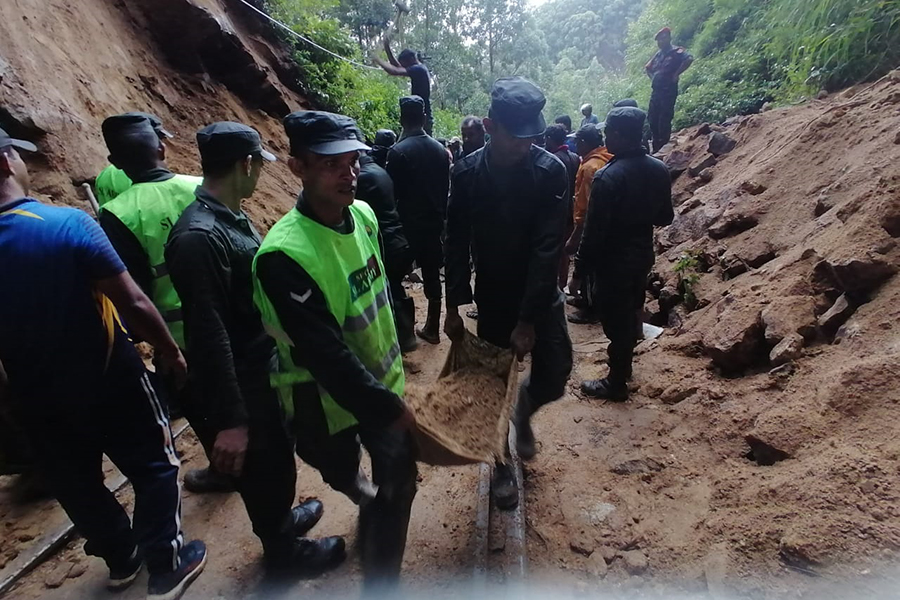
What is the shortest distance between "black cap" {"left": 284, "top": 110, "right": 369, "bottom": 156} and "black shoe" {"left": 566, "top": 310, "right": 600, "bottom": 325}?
4787 mm

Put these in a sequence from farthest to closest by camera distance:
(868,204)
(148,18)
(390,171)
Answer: (148,18)
(390,171)
(868,204)

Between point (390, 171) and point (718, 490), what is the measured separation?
3843 mm

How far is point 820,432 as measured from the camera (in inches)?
95.7

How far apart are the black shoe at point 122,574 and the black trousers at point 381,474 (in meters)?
1.24

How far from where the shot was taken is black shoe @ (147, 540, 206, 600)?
2336mm

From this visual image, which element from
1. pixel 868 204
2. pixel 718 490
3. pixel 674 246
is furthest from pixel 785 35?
pixel 718 490

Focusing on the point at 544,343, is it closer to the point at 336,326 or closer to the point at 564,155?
the point at 336,326

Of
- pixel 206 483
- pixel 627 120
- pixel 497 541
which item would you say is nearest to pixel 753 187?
pixel 627 120

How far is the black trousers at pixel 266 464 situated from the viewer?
88.4 inches

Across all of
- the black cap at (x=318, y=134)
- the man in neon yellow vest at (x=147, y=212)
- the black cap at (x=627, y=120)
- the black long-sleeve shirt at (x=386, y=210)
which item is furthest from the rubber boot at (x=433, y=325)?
the black cap at (x=318, y=134)

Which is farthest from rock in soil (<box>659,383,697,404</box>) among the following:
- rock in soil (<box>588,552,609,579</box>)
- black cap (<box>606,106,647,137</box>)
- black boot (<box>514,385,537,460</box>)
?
black cap (<box>606,106,647,137</box>)

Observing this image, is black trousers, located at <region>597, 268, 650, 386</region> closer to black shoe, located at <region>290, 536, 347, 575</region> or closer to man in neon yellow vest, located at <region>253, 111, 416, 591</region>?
man in neon yellow vest, located at <region>253, 111, 416, 591</region>

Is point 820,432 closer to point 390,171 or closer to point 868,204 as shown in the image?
point 868,204

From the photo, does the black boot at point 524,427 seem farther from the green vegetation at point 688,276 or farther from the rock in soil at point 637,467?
the green vegetation at point 688,276
